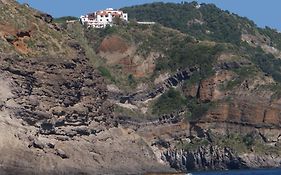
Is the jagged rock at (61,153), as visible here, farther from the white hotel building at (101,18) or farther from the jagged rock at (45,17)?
the white hotel building at (101,18)

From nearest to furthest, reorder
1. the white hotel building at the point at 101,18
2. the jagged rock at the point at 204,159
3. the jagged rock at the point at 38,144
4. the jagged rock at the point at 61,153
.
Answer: the jagged rock at the point at 38,144 < the jagged rock at the point at 61,153 < the jagged rock at the point at 204,159 < the white hotel building at the point at 101,18

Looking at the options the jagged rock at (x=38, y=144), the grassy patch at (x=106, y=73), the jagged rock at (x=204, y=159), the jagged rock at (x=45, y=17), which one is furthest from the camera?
the grassy patch at (x=106, y=73)

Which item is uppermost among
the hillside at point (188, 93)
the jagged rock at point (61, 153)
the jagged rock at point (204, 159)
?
the hillside at point (188, 93)

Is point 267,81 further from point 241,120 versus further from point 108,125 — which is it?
point 108,125

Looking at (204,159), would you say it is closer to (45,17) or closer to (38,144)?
(45,17)

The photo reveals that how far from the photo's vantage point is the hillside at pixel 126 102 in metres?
110

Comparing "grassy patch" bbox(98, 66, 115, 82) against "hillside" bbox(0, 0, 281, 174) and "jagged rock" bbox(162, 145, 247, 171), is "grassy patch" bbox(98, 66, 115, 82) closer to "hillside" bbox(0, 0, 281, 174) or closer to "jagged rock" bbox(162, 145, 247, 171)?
"hillside" bbox(0, 0, 281, 174)

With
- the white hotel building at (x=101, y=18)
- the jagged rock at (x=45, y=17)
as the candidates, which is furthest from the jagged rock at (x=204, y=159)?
the white hotel building at (x=101, y=18)

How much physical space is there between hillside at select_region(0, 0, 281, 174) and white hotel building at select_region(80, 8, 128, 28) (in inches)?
106

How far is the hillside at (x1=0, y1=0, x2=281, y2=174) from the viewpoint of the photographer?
109625 millimetres

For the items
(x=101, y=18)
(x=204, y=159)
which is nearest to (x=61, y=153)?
(x=204, y=159)

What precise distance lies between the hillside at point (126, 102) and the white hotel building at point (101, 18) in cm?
270

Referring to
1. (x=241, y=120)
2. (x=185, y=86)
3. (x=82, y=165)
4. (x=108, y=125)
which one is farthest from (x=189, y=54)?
(x=82, y=165)

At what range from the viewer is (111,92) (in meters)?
162
